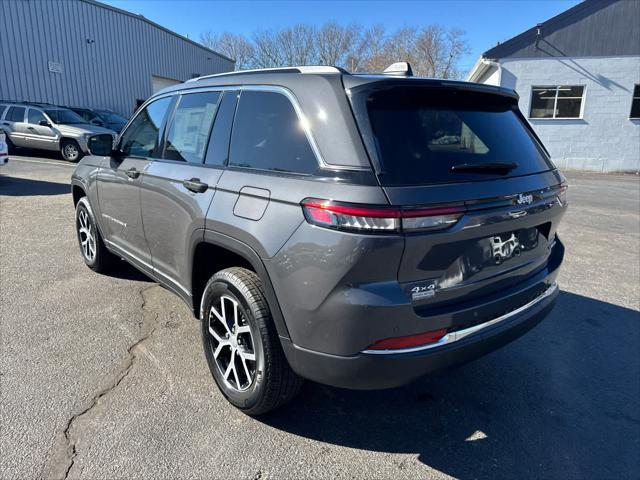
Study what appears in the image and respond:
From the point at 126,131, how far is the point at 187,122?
117cm

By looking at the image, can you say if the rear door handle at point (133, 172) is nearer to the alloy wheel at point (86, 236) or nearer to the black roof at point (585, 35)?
the alloy wheel at point (86, 236)

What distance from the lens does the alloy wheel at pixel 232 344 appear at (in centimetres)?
254

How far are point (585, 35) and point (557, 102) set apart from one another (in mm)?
2568

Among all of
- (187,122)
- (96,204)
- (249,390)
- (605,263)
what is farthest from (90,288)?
(605,263)

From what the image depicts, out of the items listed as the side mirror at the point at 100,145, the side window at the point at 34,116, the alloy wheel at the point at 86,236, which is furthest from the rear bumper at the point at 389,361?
the side window at the point at 34,116

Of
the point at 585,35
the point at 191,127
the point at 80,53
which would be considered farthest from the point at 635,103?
the point at 80,53

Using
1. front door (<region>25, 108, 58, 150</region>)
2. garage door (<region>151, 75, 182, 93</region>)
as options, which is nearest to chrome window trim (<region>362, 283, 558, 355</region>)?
front door (<region>25, 108, 58, 150</region>)

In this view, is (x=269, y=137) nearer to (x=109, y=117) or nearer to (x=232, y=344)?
(x=232, y=344)

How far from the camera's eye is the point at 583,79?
1764 centimetres

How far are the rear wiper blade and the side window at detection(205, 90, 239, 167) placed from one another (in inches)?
52.9

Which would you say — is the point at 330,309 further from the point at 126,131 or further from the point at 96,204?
the point at 96,204

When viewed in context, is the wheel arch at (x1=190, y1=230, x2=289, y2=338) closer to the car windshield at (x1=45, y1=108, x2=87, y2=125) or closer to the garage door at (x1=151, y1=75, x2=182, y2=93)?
the car windshield at (x1=45, y1=108, x2=87, y2=125)

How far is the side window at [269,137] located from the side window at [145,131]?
3.76 feet

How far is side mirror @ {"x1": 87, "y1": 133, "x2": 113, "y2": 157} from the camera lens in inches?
155
